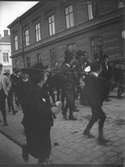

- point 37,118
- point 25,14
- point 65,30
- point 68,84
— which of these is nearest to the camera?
point 37,118

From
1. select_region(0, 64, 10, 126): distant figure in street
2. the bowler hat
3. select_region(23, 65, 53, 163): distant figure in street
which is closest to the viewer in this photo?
select_region(23, 65, 53, 163): distant figure in street

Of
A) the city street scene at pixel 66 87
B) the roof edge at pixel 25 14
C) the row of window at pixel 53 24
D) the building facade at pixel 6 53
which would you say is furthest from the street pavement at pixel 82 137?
the roof edge at pixel 25 14

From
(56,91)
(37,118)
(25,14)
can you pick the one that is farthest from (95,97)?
(25,14)

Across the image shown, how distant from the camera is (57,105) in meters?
2.09

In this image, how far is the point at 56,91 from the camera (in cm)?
208

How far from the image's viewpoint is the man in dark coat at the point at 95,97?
6.91 feet

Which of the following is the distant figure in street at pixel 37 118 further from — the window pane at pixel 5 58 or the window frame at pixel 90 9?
the window frame at pixel 90 9

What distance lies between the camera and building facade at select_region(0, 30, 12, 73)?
225 cm

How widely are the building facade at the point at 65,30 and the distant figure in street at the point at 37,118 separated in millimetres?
279

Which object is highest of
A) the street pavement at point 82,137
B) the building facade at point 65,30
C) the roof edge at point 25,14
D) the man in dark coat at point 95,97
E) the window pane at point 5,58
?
the roof edge at point 25,14

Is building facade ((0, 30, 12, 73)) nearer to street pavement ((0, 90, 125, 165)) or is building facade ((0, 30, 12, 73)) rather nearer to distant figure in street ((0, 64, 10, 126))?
distant figure in street ((0, 64, 10, 126))

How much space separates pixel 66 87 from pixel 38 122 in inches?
17.8

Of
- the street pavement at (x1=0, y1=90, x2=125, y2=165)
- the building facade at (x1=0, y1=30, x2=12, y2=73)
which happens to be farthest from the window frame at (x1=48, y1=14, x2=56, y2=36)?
the street pavement at (x1=0, y1=90, x2=125, y2=165)

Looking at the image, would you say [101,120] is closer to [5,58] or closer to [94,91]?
[94,91]
